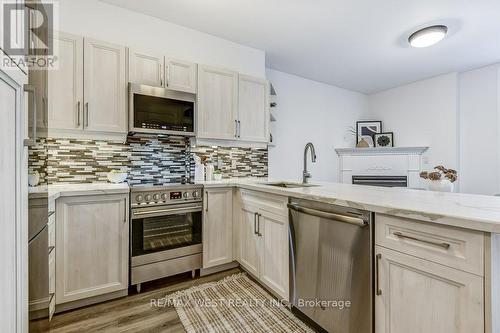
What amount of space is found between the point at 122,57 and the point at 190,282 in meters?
2.19

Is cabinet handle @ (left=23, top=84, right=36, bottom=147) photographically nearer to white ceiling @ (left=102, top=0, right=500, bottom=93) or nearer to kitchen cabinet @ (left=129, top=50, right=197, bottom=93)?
kitchen cabinet @ (left=129, top=50, right=197, bottom=93)

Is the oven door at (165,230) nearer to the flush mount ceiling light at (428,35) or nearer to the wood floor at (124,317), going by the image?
the wood floor at (124,317)

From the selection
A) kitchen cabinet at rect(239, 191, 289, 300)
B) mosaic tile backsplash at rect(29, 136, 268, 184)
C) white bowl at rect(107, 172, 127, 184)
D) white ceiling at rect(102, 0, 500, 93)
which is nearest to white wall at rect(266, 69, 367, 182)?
white ceiling at rect(102, 0, 500, 93)

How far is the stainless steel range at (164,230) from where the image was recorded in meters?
2.08

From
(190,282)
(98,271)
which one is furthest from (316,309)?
(98,271)

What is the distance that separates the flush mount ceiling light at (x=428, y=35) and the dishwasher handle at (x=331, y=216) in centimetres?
259

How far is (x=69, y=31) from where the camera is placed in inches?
88.0

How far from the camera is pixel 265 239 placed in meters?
2.08

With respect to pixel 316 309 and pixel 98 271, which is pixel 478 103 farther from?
pixel 98 271

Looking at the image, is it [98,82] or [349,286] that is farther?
[98,82]

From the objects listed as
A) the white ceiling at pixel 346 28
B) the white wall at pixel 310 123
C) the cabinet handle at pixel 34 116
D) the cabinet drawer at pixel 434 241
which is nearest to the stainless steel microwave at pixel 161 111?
the white ceiling at pixel 346 28

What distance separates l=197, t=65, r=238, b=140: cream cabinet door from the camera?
2729 millimetres

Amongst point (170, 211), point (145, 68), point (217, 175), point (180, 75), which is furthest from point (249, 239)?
point (145, 68)

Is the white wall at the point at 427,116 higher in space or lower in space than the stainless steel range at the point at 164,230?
higher
